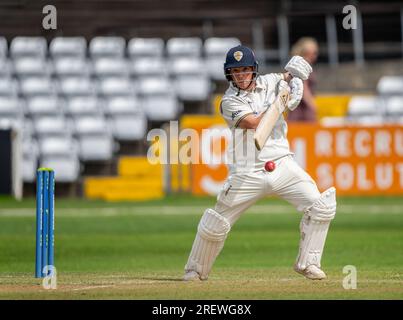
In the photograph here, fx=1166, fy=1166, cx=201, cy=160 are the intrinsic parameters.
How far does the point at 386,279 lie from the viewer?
8727mm

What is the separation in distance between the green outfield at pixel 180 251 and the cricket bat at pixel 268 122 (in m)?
1.05

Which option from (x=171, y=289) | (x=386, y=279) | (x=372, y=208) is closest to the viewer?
(x=171, y=289)

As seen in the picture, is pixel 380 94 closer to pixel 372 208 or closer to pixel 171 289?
pixel 372 208

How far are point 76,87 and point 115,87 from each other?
0.69 meters

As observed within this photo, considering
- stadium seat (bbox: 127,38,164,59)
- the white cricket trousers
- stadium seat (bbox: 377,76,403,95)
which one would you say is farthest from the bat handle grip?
stadium seat (bbox: 127,38,164,59)

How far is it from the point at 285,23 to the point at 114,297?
13388mm

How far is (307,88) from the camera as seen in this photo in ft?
54.3

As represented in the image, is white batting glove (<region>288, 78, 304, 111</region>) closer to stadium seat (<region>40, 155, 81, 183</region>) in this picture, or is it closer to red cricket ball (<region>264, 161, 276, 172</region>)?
red cricket ball (<region>264, 161, 276, 172</region>)

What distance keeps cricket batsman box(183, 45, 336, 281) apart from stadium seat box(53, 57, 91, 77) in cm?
1249

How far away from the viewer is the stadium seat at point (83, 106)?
66.2 feet

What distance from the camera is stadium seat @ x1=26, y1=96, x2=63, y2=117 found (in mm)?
20297

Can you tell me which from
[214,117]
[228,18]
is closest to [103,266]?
[214,117]

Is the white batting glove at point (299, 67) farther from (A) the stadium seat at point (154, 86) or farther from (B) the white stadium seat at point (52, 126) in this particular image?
(A) the stadium seat at point (154, 86)

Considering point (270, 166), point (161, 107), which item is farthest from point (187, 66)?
point (270, 166)
